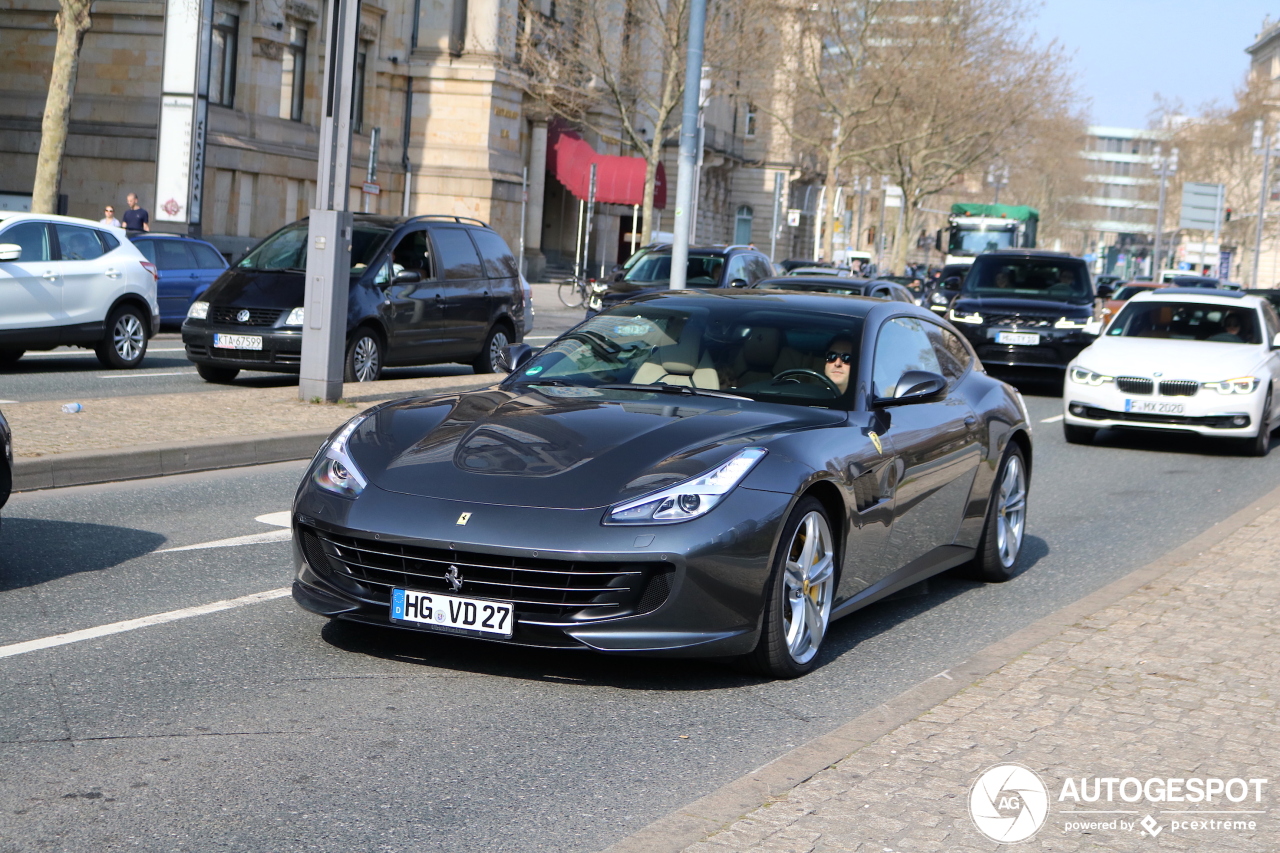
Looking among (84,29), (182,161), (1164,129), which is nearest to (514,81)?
(182,161)


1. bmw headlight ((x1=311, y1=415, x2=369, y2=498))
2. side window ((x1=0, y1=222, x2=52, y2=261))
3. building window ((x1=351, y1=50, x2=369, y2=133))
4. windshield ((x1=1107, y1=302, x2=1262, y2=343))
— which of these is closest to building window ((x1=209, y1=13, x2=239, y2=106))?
building window ((x1=351, y1=50, x2=369, y2=133))

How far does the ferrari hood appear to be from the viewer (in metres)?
5.35

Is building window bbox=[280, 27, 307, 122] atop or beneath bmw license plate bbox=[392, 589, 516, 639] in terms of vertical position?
atop

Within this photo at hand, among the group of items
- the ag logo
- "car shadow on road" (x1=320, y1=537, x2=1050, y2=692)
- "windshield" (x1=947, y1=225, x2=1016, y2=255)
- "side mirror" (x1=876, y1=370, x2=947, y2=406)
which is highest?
"windshield" (x1=947, y1=225, x2=1016, y2=255)

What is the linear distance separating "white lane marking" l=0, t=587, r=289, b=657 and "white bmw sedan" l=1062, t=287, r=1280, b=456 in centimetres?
1031

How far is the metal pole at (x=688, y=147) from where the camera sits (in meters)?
22.0

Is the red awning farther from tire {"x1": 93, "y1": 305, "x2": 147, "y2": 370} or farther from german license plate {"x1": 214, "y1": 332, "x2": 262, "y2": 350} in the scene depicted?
german license plate {"x1": 214, "y1": 332, "x2": 262, "y2": 350}

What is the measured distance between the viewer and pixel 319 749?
15.1 feet

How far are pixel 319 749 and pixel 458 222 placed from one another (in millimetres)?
14110

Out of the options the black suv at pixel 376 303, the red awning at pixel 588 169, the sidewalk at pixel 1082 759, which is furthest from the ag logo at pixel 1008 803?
the red awning at pixel 588 169

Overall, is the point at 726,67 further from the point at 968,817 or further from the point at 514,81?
the point at 968,817

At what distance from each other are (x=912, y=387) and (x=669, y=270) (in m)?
18.2

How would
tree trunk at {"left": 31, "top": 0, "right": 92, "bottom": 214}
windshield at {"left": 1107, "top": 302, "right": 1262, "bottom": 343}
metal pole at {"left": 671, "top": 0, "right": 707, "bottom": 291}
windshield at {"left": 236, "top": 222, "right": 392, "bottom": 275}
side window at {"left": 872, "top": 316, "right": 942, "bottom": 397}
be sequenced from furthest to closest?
tree trunk at {"left": 31, "top": 0, "right": 92, "bottom": 214}, metal pole at {"left": 671, "top": 0, "right": 707, "bottom": 291}, windshield at {"left": 236, "top": 222, "right": 392, "bottom": 275}, windshield at {"left": 1107, "top": 302, "right": 1262, "bottom": 343}, side window at {"left": 872, "top": 316, "right": 942, "bottom": 397}

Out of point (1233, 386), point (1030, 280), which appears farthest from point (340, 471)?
point (1030, 280)
